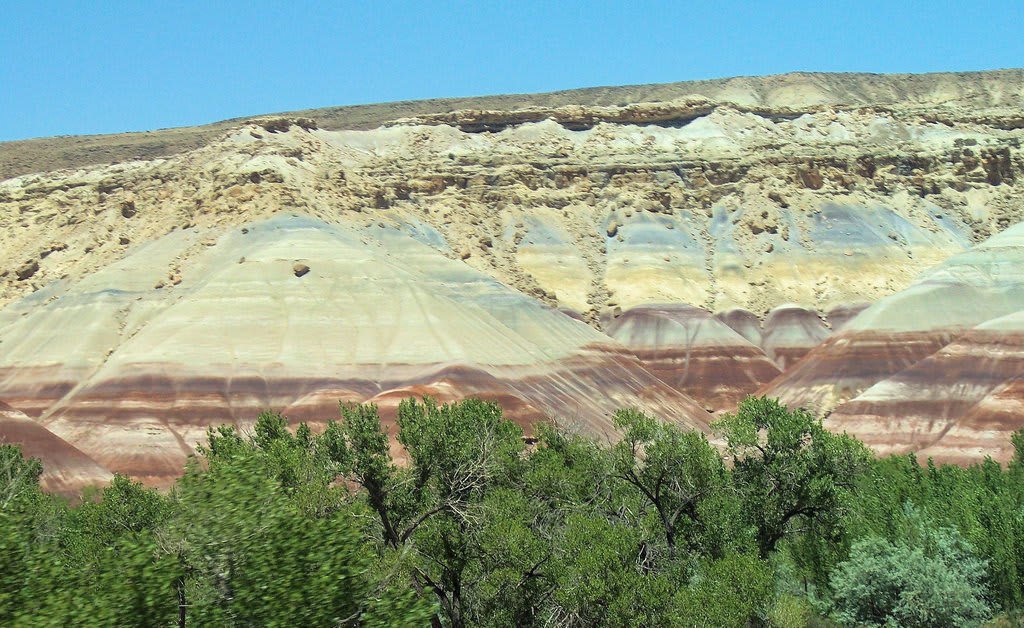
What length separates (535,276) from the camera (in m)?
115

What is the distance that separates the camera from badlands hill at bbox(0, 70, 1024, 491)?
79.4 meters

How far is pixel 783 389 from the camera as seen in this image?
9706 centimetres

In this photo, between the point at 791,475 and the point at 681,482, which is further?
the point at 791,475

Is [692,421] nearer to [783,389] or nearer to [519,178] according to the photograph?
[783,389]

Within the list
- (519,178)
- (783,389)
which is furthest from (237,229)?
(783,389)

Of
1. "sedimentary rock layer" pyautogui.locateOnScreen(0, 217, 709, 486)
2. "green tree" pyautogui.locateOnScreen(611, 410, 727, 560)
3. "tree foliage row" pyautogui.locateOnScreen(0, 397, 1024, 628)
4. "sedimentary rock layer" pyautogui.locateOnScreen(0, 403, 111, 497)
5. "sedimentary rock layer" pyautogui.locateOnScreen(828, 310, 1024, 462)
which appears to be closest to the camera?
"tree foliage row" pyautogui.locateOnScreen(0, 397, 1024, 628)

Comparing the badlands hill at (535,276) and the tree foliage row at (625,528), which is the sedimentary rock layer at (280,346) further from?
the tree foliage row at (625,528)

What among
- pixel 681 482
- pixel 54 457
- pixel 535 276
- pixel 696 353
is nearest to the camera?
pixel 681 482

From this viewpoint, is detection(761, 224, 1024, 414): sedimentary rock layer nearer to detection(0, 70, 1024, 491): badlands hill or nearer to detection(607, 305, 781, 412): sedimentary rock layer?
detection(0, 70, 1024, 491): badlands hill

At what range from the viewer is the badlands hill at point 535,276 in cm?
7944

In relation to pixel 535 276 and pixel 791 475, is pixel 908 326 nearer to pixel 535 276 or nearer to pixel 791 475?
pixel 535 276

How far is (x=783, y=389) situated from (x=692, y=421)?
33.0 feet

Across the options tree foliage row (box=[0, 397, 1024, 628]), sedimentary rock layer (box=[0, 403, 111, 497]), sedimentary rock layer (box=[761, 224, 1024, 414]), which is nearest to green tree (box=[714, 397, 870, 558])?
tree foliage row (box=[0, 397, 1024, 628])

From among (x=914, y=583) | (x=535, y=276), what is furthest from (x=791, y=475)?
(x=535, y=276)
